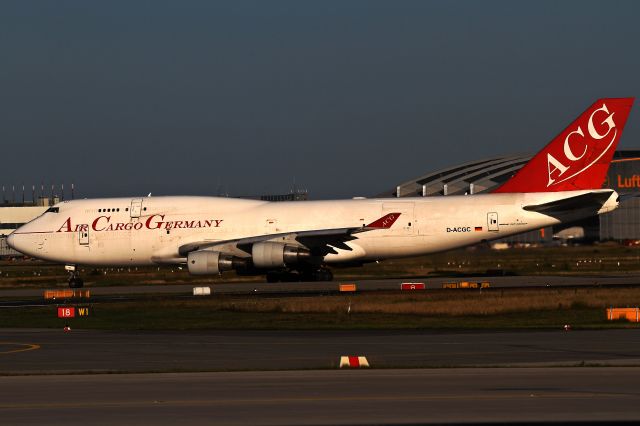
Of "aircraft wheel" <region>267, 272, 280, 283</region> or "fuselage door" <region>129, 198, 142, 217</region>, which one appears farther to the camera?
"fuselage door" <region>129, 198, 142, 217</region>

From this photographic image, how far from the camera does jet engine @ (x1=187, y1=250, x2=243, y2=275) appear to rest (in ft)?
156

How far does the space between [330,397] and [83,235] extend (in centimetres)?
3826

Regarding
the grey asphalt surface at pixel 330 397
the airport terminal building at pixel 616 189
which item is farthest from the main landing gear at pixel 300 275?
the airport terminal building at pixel 616 189

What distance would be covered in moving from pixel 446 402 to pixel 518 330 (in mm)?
→ 12374

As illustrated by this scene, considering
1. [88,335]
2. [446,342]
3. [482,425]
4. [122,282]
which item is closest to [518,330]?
[446,342]

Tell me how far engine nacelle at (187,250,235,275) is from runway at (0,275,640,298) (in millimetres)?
942

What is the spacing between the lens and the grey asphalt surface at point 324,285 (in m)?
43.6

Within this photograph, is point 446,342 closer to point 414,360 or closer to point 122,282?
point 414,360

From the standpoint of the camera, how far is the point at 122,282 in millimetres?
55375

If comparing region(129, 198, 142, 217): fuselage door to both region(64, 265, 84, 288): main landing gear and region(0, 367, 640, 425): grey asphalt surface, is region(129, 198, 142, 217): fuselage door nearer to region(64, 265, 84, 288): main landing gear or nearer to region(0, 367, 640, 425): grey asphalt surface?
region(64, 265, 84, 288): main landing gear

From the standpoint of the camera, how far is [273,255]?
154 ft

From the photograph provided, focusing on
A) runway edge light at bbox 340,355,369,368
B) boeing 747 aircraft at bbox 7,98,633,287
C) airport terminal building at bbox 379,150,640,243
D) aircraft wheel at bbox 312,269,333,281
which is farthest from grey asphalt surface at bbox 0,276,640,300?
airport terminal building at bbox 379,150,640,243

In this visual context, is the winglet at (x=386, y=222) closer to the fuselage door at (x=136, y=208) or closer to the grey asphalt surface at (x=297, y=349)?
the fuselage door at (x=136, y=208)

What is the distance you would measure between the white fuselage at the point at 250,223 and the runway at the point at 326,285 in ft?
5.72
